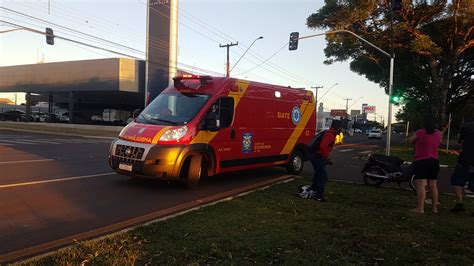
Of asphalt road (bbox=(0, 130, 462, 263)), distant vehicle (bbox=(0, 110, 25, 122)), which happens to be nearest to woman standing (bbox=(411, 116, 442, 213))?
asphalt road (bbox=(0, 130, 462, 263))

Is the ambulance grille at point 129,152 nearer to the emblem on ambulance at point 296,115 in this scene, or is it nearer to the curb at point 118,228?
the curb at point 118,228

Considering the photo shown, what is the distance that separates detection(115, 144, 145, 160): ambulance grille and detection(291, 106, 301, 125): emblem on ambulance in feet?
18.4

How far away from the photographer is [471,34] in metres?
26.8

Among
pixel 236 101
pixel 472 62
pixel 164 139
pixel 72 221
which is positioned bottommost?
pixel 72 221

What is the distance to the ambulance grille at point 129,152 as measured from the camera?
8.84 m

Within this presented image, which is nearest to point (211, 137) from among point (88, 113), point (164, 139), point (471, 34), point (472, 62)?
point (164, 139)

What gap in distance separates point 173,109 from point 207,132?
1.00m

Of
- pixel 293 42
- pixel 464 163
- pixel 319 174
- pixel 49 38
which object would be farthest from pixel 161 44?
pixel 464 163

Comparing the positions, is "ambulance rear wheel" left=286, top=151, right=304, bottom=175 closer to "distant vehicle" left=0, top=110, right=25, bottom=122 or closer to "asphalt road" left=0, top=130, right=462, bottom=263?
"asphalt road" left=0, top=130, right=462, bottom=263

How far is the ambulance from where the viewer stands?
8906 millimetres

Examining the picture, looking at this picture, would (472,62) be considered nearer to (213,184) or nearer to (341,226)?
(213,184)

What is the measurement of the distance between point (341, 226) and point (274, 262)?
Answer: 2.04m

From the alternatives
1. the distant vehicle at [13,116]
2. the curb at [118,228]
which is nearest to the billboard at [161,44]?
the distant vehicle at [13,116]

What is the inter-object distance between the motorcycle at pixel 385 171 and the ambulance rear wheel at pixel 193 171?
4.67 metres
